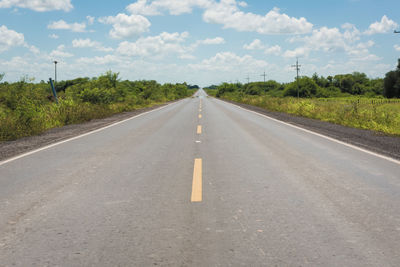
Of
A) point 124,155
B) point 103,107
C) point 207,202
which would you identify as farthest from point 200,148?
point 103,107

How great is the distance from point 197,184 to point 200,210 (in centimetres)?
118

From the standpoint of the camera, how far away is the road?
296 cm

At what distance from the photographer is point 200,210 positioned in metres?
4.07

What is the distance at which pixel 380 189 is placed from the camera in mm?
5031

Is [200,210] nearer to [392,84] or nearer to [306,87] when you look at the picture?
[392,84]

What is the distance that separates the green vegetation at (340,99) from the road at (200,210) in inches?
317

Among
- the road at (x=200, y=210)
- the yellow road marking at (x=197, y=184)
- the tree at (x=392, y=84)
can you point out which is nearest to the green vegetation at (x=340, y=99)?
the tree at (x=392, y=84)

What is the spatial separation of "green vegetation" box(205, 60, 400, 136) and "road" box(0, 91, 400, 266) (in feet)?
26.4

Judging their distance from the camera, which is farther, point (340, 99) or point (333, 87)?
point (333, 87)

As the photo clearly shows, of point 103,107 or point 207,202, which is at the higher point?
point 103,107

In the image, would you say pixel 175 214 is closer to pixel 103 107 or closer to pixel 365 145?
pixel 365 145

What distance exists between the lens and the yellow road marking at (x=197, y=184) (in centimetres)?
457

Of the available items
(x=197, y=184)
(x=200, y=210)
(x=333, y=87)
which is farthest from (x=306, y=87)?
(x=200, y=210)

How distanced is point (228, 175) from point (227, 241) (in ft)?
8.72
